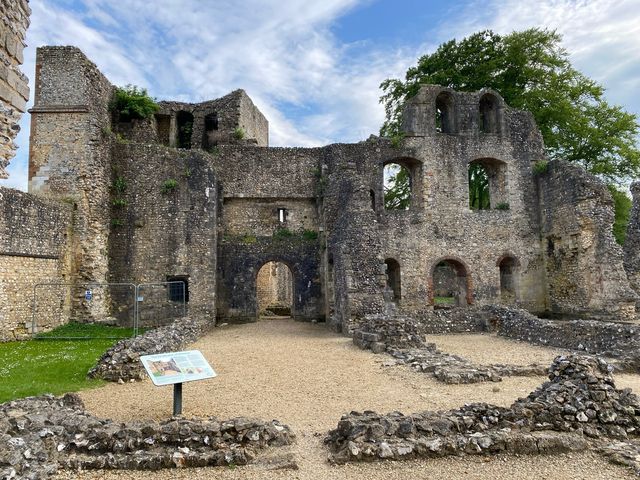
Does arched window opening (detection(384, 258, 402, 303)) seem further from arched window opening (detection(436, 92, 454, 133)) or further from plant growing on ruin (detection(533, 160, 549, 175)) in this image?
plant growing on ruin (detection(533, 160, 549, 175))

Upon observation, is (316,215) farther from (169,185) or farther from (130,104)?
(130,104)

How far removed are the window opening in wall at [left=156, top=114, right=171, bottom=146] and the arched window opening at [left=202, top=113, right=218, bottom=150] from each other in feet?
6.22

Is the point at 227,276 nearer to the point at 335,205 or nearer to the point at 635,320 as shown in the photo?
the point at 335,205

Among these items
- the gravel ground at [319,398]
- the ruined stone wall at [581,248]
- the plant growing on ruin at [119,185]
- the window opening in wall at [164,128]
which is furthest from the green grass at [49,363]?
the ruined stone wall at [581,248]

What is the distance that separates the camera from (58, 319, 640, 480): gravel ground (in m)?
4.59

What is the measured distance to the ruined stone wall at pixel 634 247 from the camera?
734 inches

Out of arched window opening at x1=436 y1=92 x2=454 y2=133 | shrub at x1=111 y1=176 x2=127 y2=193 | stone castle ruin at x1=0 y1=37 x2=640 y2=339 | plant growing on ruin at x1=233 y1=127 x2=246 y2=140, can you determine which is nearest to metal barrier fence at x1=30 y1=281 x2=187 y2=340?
stone castle ruin at x1=0 y1=37 x2=640 y2=339

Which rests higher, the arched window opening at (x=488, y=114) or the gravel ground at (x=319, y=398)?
the arched window opening at (x=488, y=114)

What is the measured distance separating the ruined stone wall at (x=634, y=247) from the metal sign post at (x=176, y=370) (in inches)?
757

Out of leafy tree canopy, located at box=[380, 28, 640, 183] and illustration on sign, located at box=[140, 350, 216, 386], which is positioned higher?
leafy tree canopy, located at box=[380, 28, 640, 183]

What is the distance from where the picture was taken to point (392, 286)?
19.7 metres

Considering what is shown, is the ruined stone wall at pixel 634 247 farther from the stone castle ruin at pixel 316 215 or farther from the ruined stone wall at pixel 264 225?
the ruined stone wall at pixel 264 225

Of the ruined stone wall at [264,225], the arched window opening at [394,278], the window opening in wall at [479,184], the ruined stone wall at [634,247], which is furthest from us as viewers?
the window opening in wall at [479,184]

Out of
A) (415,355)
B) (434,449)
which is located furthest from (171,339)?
(434,449)
